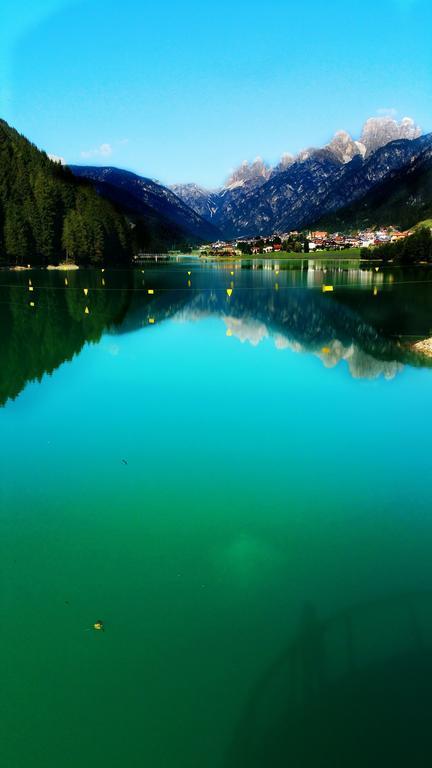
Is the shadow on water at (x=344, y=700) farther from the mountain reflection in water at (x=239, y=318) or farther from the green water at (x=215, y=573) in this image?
the mountain reflection in water at (x=239, y=318)

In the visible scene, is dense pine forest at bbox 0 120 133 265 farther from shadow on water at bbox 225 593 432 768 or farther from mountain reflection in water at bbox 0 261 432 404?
shadow on water at bbox 225 593 432 768

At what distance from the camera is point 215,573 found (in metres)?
9.50

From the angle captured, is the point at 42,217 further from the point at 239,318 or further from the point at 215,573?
the point at 215,573

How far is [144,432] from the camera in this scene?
17125mm

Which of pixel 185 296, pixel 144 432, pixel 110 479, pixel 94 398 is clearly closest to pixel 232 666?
pixel 110 479

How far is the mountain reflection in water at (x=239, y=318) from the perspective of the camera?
29391 millimetres

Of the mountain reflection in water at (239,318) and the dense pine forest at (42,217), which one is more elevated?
the dense pine forest at (42,217)

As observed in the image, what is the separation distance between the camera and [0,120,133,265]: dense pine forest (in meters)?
103

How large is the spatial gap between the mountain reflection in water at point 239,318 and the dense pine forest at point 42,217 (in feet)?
121

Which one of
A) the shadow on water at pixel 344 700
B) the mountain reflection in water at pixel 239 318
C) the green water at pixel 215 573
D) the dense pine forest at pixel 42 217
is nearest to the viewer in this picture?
the shadow on water at pixel 344 700

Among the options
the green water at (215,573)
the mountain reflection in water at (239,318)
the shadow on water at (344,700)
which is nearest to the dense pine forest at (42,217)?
the mountain reflection in water at (239,318)

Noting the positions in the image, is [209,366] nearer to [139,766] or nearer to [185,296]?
[139,766]

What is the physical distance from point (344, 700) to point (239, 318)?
4024cm

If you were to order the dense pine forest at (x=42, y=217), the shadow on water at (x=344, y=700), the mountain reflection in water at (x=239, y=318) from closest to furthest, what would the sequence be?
the shadow on water at (x=344, y=700) → the mountain reflection in water at (x=239, y=318) → the dense pine forest at (x=42, y=217)
